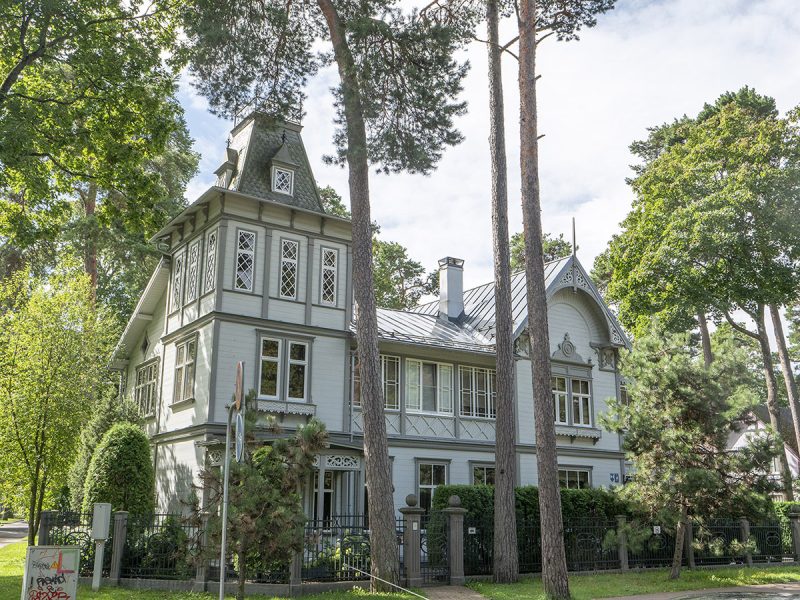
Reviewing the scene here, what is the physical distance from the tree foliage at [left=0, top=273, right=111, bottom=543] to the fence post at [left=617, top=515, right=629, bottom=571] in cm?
1614

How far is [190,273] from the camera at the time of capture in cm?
2336

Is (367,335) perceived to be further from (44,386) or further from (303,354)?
(44,386)

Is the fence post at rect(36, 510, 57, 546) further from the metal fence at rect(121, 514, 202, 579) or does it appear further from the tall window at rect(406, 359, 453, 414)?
the tall window at rect(406, 359, 453, 414)

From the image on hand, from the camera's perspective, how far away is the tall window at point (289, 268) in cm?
2258

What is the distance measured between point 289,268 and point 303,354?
263cm

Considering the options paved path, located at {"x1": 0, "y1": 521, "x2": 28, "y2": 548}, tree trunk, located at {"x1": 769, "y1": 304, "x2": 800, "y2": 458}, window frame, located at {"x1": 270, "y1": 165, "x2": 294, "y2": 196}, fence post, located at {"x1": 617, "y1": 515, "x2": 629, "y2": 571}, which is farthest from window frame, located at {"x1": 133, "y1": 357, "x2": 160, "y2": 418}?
tree trunk, located at {"x1": 769, "y1": 304, "x2": 800, "y2": 458}

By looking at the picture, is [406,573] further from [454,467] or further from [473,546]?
[454,467]

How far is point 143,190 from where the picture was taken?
60.0 feet

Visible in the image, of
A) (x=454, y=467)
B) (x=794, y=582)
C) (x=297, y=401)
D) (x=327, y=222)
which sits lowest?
(x=794, y=582)

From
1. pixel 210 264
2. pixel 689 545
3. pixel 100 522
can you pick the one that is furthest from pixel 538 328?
pixel 210 264

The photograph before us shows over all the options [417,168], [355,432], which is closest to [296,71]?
[417,168]

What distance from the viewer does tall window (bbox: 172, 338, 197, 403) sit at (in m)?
22.0

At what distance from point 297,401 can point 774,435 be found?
41.0ft

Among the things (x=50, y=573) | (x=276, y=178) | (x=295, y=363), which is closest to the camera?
(x=50, y=573)
